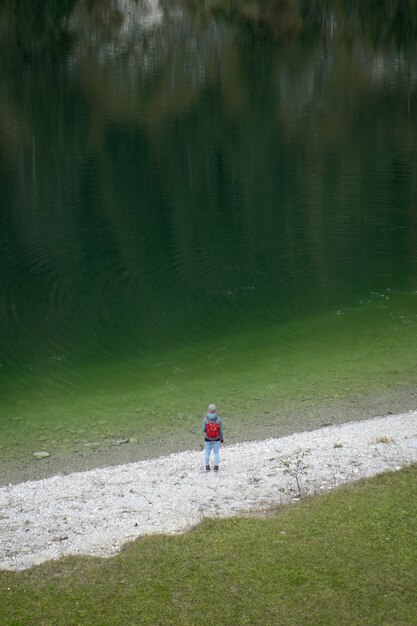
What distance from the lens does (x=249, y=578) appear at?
19453mm

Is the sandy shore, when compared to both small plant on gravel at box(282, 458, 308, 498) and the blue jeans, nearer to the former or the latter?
small plant on gravel at box(282, 458, 308, 498)

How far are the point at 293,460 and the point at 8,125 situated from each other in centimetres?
6758

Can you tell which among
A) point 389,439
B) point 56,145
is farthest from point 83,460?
point 56,145

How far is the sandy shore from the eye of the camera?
871 inches

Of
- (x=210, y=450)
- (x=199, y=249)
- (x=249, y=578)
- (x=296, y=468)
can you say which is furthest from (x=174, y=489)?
(x=199, y=249)

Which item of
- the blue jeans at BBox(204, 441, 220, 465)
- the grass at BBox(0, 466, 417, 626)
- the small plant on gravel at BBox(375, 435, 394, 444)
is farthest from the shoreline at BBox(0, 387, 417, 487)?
→ the grass at BBox(0, 466, 417, 626)

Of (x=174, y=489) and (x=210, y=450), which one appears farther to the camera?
(x=210, y=450)

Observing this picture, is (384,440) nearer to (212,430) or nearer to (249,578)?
(212,430)

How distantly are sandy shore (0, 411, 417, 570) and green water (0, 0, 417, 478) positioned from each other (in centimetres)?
274

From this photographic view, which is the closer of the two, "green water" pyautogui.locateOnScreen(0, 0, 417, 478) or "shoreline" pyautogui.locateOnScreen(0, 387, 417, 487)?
"shoreline" pyautogui.locateOnScreen(0, 387, 417, 487)

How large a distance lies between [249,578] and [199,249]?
32.0m

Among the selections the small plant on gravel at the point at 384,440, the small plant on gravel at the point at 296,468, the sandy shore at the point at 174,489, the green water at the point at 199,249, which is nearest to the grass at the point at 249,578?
the sandy shore at the point at 174,489

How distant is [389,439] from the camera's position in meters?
27.0

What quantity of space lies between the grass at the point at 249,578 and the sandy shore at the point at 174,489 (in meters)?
1.09
